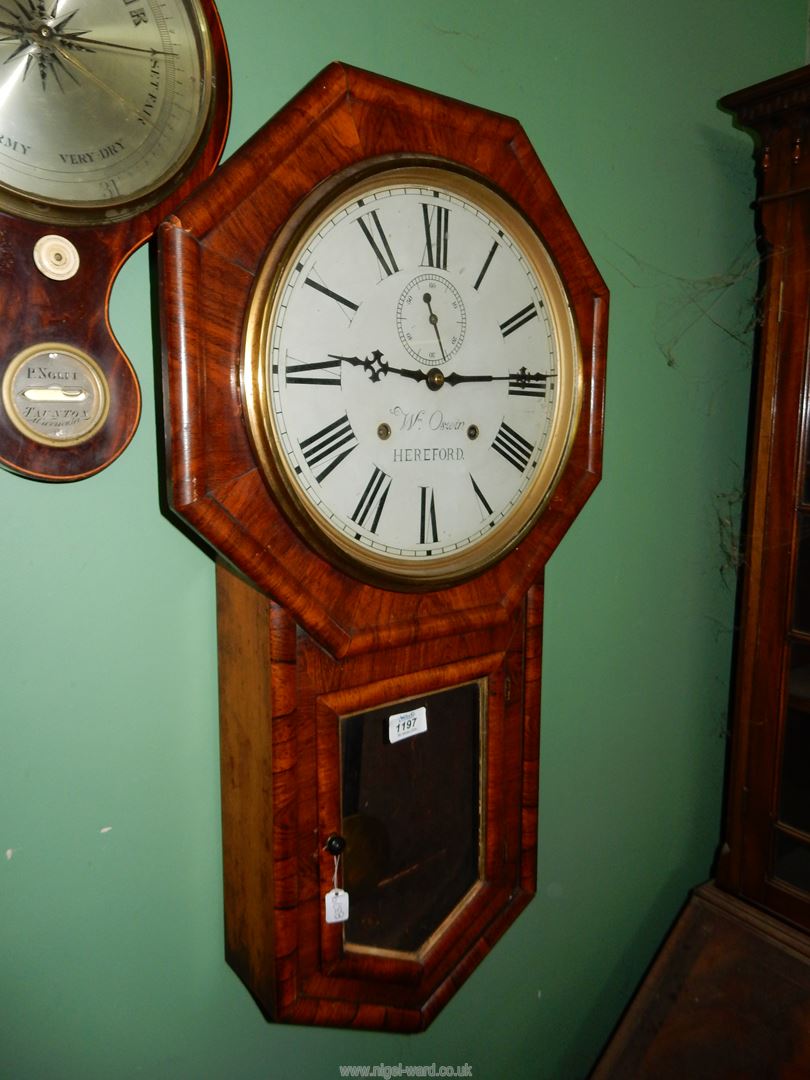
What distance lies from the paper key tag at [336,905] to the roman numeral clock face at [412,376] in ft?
1.10

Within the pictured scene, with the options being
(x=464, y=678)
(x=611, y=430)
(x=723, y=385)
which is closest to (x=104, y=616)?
(x=464, y=678)

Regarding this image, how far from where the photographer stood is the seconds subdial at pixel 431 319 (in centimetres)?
75

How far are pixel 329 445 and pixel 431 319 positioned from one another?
183 millimetres

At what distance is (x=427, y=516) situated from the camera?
31.0 inches

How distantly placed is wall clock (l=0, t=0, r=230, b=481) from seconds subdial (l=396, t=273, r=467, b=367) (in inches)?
9.2

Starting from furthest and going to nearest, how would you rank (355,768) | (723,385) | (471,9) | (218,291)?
(723,385), (471,9), (355,768), (218,291)

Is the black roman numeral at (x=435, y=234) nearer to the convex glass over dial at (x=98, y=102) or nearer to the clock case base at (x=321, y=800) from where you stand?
the convex glass over dial at (x=98, y=102)

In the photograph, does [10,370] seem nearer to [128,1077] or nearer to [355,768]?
[355,768]

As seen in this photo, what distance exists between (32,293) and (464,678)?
1.91 feet

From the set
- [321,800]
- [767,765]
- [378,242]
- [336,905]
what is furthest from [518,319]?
[767,765]

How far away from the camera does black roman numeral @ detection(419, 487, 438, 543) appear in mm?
782

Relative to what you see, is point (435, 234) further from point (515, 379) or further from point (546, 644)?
point (546, 644)

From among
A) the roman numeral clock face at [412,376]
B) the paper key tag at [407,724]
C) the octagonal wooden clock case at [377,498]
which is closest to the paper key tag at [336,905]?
the octagonal wooden clock case at [377,498]

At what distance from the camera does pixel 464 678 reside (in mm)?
841
